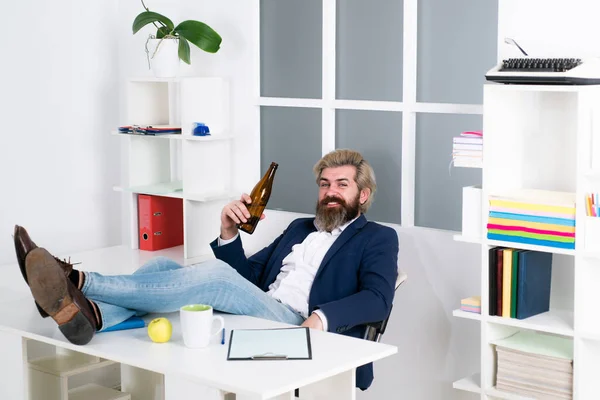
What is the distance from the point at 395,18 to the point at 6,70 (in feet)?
5.97

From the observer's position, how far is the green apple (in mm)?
2604

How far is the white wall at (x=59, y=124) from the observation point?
4.23m

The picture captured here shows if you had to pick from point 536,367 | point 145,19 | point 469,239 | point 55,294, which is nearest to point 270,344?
point 55,294

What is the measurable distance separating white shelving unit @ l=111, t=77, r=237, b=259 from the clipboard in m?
1.42

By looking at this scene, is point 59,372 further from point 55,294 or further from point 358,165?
point 358,165

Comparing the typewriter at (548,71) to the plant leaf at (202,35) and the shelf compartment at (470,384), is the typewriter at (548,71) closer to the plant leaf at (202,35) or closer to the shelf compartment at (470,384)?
the shelf compartment at (470,384)

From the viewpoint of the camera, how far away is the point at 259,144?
4.15 meters

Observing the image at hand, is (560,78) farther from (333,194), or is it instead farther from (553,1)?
(333,194)

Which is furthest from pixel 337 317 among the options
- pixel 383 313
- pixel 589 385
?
pixel 589 385

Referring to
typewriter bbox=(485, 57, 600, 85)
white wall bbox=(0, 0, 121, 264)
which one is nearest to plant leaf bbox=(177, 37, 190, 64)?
white wall bbox=(0, 0, 121, 264)

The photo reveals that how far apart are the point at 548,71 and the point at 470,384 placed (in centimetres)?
111

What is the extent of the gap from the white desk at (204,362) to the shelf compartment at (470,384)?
0.70 meters

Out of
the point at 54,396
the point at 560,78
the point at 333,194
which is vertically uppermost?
the point at 560,78

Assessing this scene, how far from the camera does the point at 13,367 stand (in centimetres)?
294
